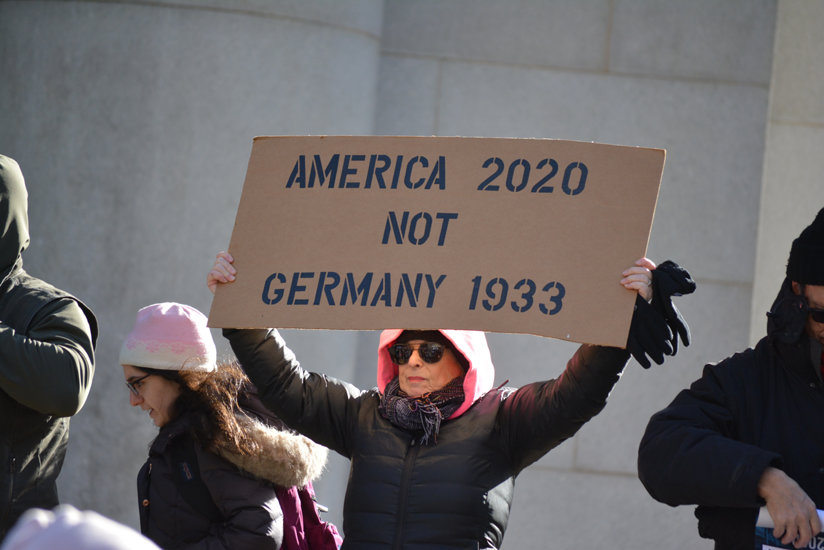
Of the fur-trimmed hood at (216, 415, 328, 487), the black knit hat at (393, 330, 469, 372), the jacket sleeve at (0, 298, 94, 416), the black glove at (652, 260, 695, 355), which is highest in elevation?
the black glove at (652, 260, 695, 355)

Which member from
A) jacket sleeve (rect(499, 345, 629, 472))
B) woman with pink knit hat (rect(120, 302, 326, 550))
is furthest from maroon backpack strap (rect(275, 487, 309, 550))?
jacket sleeve (rect(499, 345, 629, 472))

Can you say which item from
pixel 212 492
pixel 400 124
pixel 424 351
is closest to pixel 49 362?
pixel 212 492

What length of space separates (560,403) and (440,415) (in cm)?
37

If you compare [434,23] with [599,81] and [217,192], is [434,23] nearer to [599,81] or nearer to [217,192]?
Answer: [599,81]

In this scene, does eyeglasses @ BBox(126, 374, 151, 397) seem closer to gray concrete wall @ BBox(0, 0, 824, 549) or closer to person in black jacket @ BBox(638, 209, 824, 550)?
person in black jacket @ BBox(638, 209, 824, 550)

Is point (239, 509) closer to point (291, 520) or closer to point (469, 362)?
point (291, 520)

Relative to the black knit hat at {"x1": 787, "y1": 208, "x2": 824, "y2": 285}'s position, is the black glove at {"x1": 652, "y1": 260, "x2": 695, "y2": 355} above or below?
below

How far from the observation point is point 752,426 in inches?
116

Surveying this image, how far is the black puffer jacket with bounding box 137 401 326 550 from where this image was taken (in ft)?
10.7

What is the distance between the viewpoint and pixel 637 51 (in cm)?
595

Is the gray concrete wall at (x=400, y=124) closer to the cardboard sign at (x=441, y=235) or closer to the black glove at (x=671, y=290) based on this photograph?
the cardboard sign at (x=441, y=235)

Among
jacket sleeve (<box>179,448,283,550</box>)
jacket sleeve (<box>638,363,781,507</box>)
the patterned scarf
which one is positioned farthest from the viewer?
jacket sleeve (<box>179,448,283,550</box>)

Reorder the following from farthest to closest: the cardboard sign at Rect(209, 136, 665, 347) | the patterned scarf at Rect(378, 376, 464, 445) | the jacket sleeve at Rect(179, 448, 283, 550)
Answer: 1. the jacket sleeve at Rect(179, 448, 283, 550)
2. the patterned scarf at Rect(378, 376, 464, 445)
3. the cardboard sign at Rect(209, 136, 665, 347)

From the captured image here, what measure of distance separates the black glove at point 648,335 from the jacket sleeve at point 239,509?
1.24 metres
